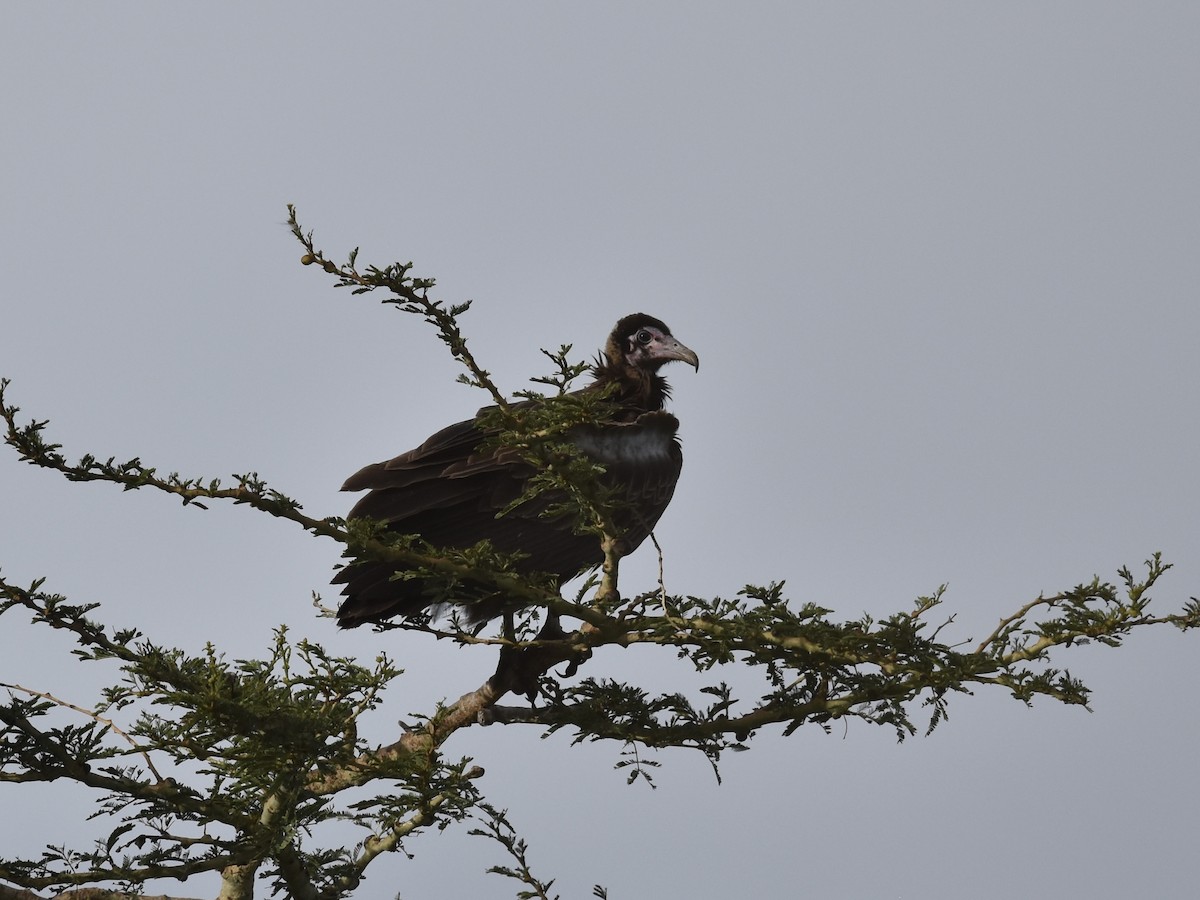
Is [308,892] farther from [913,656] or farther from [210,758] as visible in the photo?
[913,656]

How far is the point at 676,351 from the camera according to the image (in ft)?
32.2

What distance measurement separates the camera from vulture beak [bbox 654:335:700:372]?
9750 mm

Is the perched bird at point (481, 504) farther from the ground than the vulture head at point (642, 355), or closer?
closer

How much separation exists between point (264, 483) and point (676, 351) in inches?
170

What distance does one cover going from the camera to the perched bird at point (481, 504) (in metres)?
7.81

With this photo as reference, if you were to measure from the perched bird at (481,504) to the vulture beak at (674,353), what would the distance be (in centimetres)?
107

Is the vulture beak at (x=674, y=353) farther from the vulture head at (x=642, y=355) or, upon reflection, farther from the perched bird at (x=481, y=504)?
the perched bird at (x=481, y=504)

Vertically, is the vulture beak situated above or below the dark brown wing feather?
above

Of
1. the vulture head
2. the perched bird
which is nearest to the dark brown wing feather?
the perched bird

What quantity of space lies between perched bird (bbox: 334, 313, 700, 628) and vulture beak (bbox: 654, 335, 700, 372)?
1.07m

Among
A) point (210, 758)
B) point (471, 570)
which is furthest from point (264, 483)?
point (210, 758)

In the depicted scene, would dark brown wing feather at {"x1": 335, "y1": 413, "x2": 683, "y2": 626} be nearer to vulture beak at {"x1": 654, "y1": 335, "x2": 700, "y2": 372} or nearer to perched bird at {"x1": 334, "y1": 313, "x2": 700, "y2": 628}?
perched bird at {"x1": 334, "y1": 313, "x2": 700, "y2": 628}

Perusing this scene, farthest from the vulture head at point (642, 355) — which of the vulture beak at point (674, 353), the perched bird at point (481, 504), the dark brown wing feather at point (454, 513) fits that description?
the dark brown wing feather at point (454, 513)

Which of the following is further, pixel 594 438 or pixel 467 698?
pixel 594 438
